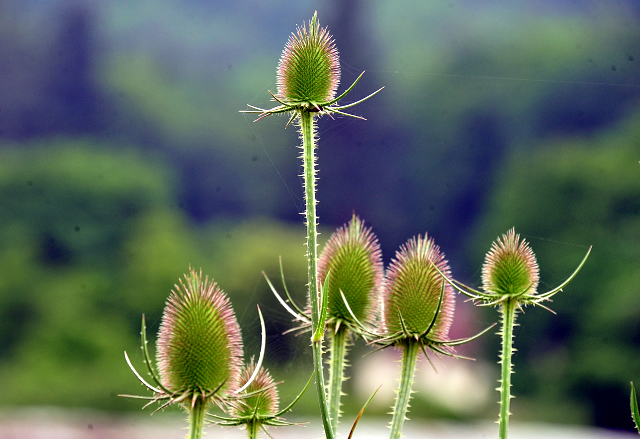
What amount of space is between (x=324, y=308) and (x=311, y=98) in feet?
2.08

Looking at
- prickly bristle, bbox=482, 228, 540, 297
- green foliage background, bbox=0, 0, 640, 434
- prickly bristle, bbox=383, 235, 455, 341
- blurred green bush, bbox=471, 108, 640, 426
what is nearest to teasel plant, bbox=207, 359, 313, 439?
prickly bristle, bbox=383, 235, 455, 341

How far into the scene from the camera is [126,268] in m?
36.3

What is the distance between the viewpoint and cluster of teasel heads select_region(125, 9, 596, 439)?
1.88 m

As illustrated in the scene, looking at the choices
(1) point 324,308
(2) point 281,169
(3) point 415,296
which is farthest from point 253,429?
(2) point 281,169

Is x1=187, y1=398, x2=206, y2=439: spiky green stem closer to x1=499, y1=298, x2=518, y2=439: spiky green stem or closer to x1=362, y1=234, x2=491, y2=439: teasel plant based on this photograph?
x1=362, y1=234, x2=491, y2=439: teasel plant

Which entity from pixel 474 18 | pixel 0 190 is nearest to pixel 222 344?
pixel 0 190

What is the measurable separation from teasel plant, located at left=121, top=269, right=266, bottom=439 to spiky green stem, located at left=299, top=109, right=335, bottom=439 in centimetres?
15

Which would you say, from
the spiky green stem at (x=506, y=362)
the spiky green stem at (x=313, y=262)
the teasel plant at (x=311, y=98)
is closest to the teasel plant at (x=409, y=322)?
the spiky green stem at (x=506, y=362)

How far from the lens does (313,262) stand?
1.87 m

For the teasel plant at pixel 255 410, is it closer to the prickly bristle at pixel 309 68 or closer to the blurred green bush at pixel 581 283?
the prickly bristle at pixel 309 68

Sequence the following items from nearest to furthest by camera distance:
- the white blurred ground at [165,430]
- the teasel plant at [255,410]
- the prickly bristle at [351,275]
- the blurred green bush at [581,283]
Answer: the teasel plant at [255,410]
the prickly bristle at [351,275]
the white blurred ground at [165,430]
the blurred green bush at [581,283]

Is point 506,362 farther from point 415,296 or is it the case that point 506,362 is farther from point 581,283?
point 581,283

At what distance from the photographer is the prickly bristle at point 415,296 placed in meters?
2.25

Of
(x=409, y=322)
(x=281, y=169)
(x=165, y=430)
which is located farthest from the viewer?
(x=281, y=169)
